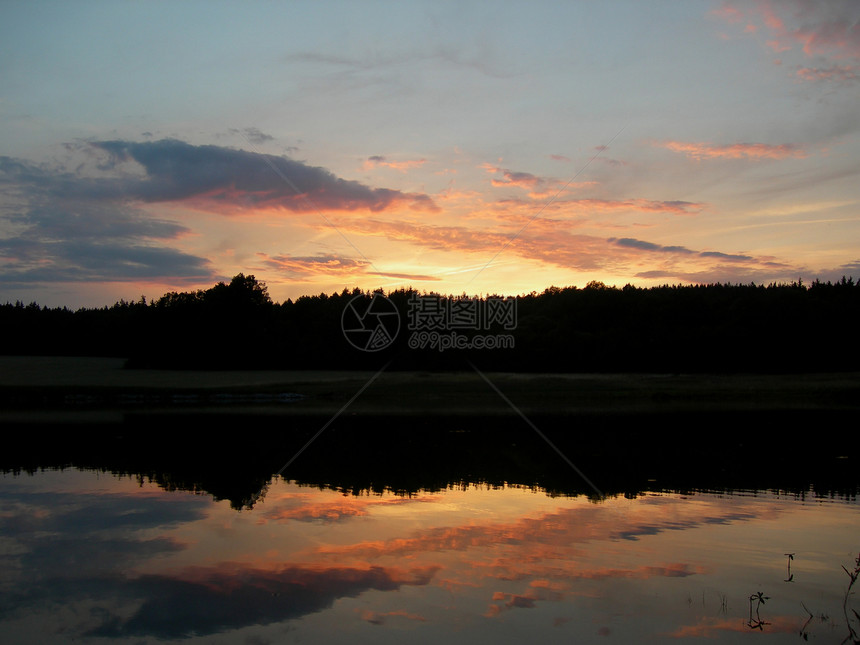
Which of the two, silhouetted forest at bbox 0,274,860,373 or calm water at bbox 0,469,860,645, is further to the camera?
silhouetted forest at bbox 0,274,860,373

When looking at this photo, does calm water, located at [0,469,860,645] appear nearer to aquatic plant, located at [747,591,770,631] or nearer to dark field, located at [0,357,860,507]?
aquatic plant, located at [747,591,770,631]

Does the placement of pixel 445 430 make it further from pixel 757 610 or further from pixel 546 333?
pixel 546 333

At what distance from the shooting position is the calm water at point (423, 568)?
8500 mm

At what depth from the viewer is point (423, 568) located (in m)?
11.1

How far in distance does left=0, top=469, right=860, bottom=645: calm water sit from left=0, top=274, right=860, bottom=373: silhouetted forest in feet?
176

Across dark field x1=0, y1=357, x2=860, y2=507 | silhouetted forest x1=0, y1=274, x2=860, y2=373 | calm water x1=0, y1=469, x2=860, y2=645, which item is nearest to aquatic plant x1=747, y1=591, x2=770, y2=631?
calm water x1=0, y1=469, x2=860, y2=645

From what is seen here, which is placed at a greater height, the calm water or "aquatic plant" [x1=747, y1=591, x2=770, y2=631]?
"aquatic plant" [x1=747, y1=591, x2=770, y2=631]

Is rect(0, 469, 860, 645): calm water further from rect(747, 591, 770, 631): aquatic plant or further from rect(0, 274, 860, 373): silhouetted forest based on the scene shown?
rect(0, 274, 860, 373): silhouetted forest

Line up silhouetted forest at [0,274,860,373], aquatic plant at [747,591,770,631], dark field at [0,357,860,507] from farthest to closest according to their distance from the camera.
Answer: silhouetted forest at [0,274,860,373] < dark field at [0,357,860,507] < aquatic plant at [747,591,770,631]

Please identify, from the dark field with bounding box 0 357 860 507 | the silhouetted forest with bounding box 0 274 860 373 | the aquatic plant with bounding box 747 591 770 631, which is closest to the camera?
the aquatic plant with bounding box 747 591 770 631

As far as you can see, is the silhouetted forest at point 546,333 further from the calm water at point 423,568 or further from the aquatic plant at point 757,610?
the aquatic plant at point 757,610

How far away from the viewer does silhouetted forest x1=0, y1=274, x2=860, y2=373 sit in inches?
2832

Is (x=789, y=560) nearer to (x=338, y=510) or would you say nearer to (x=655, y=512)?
(x=655, y=512)

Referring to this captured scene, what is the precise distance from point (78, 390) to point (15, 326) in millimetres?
59815
